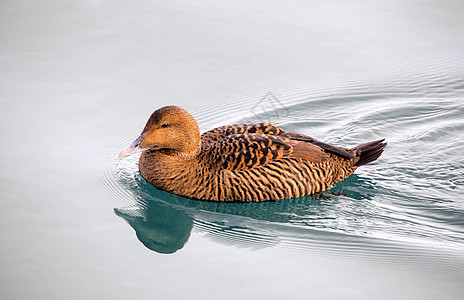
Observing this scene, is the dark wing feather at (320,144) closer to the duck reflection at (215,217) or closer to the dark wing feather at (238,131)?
the dark wing feather at (238,131)

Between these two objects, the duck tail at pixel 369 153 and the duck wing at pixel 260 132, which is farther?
the duck tail at pixel 369 153

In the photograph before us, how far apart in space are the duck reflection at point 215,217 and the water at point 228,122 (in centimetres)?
2

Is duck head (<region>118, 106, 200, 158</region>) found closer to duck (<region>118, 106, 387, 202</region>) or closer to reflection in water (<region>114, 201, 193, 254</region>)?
duck (<region>118, 106, 387, 202</region>)

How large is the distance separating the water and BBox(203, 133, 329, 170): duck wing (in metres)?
0.49

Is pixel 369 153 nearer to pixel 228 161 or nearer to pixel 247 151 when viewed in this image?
pixel 247 151

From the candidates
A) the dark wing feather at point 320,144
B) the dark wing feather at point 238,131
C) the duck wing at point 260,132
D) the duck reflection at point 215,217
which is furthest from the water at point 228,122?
the dark wing feather at point 238,131

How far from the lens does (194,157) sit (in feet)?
24.1

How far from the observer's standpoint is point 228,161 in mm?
7098

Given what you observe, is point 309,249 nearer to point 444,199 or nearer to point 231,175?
point 231,175

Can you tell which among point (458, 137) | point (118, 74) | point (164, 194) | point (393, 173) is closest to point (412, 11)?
point (458, 137)

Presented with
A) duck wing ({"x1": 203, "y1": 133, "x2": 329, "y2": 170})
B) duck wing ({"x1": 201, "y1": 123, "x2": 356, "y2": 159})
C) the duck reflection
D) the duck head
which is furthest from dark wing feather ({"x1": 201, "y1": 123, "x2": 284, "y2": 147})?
the duck reflection

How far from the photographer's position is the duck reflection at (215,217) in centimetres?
648

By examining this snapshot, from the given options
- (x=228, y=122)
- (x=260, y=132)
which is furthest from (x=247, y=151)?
(x=228, y=122)

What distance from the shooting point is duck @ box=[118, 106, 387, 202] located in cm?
711
